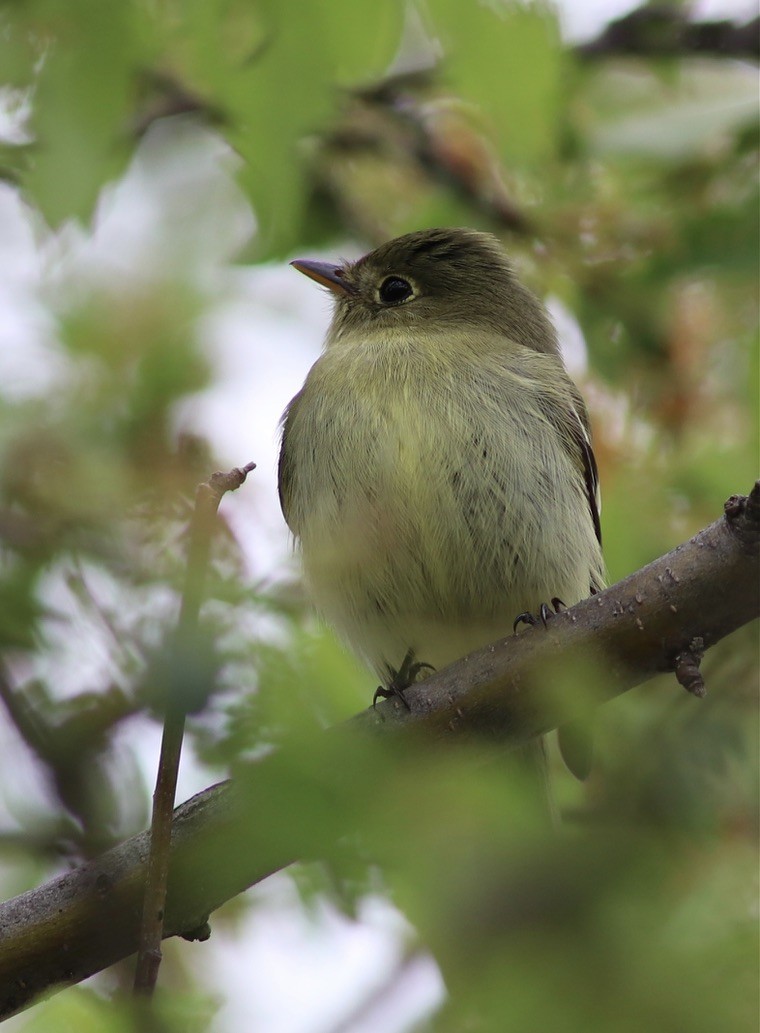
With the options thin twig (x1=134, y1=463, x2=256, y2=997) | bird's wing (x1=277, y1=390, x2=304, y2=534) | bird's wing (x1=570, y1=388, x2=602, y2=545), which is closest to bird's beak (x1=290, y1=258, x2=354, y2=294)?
bird's wing (x1=277, y1=390, x2=304, y2=534)

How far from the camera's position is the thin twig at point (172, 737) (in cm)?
169

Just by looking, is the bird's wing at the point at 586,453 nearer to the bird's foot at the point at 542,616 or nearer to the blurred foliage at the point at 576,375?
the blurred foliage at the point at 576,375

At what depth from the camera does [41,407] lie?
12.8 feet

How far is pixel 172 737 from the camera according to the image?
1.80 metres

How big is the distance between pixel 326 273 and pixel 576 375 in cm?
118

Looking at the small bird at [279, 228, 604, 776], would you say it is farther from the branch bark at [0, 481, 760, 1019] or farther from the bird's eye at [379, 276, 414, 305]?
the branch bark at [0, 481, 760, 1019]

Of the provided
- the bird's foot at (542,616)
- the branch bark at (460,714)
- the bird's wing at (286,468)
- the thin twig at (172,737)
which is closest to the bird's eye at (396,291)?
the bird's wing at (286,468)

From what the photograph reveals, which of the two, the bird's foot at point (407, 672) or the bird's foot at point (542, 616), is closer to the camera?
the bird's foot at point (542, 616)

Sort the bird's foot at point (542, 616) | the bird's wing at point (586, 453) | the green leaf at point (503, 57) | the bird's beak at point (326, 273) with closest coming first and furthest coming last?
the green leaf at point (503, 57)
the bird's foot at point (542, 616)
the bird's wing at point (586, 453)
the bird's beak at point (326, 273)

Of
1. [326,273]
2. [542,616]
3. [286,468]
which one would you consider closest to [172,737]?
Answer: [542,616]

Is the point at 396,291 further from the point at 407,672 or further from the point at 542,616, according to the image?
the point at 542,616

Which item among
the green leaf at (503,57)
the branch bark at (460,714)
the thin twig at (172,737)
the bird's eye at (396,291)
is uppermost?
the bird's eye at (396,291)

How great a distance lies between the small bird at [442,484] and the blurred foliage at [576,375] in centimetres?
25

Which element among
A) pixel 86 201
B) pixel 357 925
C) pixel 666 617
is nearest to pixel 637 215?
pixel 666 617
